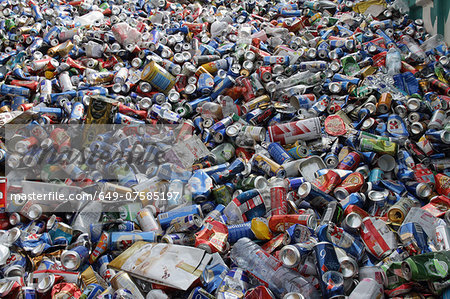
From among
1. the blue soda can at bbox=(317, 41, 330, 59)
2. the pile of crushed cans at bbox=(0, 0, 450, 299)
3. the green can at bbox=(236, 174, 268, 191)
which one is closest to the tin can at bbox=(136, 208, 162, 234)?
the pile of crushed cans at bbox=(0, 0, 450, 299)

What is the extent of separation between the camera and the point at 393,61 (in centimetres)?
391

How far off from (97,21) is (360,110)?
442 cm

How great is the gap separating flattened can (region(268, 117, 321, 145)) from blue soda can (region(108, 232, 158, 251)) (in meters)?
1.35

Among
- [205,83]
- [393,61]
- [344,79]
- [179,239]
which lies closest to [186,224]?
[179,239]

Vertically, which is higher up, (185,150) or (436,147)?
(436,147)

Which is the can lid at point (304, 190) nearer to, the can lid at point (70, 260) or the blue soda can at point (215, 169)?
the blue soda can at point (215, 169)

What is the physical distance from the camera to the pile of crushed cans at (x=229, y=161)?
1979 millimetres

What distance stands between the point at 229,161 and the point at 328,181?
96 centimetres

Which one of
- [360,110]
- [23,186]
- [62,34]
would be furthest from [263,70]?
[62,34]

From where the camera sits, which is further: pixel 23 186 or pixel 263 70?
pixel 263 70

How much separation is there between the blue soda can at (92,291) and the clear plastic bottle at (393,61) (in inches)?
133

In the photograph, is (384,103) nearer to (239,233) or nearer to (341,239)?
(341,239)

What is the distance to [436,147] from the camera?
2820mm

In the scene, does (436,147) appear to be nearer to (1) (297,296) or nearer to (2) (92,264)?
(1) (297,296)
